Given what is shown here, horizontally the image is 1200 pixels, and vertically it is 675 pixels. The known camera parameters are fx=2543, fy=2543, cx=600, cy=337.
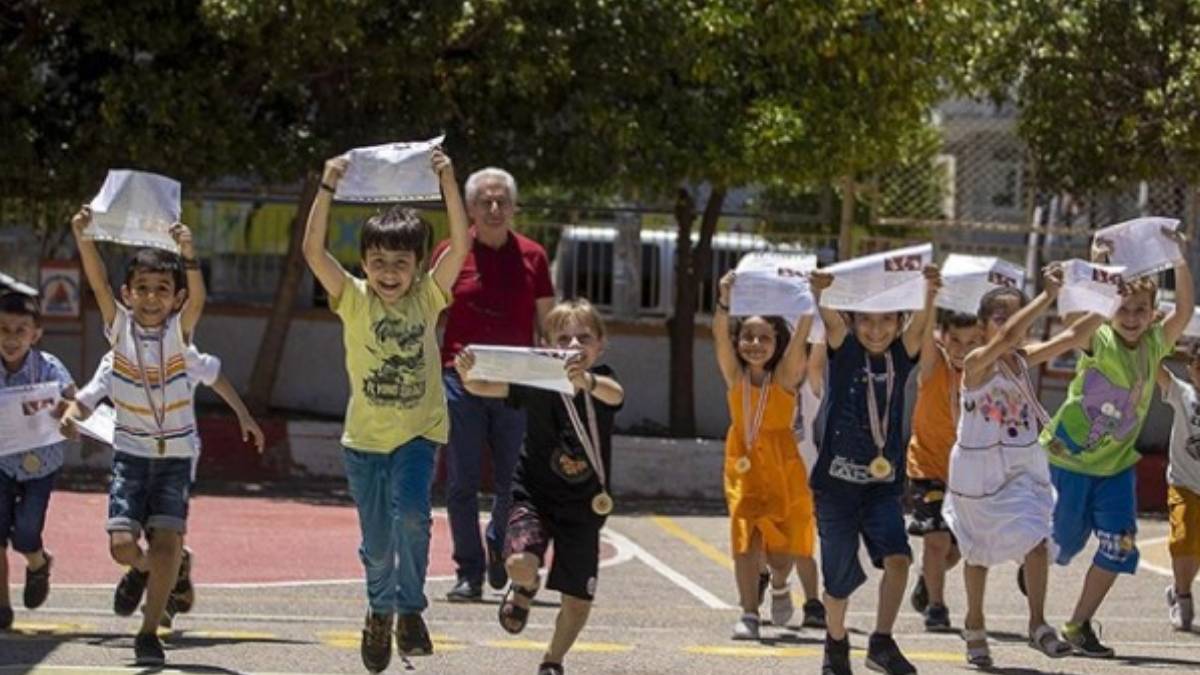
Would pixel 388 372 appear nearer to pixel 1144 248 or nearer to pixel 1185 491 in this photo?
pixel 1144 248

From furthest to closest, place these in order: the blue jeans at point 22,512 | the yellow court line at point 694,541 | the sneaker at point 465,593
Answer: the yellow court line at point 694,541, the sneaker at point 465,593, the blue jeans at point 22,512

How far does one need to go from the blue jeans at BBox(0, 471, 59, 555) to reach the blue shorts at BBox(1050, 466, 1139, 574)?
450 cm

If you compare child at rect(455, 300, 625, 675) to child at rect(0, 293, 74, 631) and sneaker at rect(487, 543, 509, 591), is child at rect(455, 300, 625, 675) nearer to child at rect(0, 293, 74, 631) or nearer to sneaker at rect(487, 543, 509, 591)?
child at rect(0, 293, 74, 631)

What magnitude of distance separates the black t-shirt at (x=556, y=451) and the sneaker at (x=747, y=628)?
213 cm

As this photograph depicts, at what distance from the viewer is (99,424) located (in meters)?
10.5

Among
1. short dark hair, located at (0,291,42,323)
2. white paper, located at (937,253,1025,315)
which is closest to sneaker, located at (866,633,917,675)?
white paper, located at (937,253,1025,315)

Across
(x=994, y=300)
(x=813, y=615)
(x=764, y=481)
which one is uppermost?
(x=994, y=300)

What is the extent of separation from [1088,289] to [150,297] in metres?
3.77

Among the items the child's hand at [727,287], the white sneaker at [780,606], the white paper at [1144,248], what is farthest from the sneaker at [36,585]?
the white paper at [1144,248]

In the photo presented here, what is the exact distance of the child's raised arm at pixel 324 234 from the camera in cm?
914

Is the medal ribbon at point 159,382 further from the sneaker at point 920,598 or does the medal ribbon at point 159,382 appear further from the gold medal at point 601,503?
the sneaker at point 920,598

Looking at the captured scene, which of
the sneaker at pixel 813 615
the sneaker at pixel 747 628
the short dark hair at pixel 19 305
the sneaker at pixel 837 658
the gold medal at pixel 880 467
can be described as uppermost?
the short dark hair at pixel 19 305

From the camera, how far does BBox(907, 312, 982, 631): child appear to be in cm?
1157

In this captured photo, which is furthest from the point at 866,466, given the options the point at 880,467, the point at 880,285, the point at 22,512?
the point at 22,512
